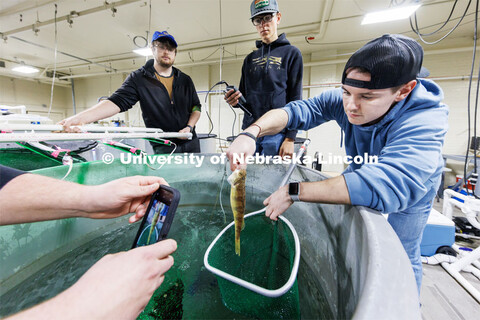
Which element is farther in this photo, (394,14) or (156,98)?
(394,14)

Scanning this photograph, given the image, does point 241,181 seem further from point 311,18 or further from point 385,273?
point 311,18

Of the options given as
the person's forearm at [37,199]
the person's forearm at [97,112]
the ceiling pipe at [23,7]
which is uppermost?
the ceiling pipe at [23,7]

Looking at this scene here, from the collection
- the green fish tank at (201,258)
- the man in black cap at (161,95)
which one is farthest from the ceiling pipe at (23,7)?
the green fish tank at (201,258)

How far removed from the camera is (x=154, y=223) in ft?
2.16

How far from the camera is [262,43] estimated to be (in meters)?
1.70

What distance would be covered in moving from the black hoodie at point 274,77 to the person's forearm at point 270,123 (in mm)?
454

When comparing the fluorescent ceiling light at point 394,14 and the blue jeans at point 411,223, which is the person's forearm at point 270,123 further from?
the fluorescent ceiling light at point 394,14

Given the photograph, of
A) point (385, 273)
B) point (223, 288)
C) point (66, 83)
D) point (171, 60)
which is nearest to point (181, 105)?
point (171, 60)

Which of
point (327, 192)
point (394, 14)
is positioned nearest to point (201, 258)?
point (327, 192)

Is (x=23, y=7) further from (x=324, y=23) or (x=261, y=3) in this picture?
(x=324, y=23)

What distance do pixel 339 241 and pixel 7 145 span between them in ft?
7.59

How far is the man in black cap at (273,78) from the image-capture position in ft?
5.10

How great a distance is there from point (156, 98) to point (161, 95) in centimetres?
6

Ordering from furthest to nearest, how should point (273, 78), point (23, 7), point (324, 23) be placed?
point (324, 23) < point (23, 7) < point (273, 78)
